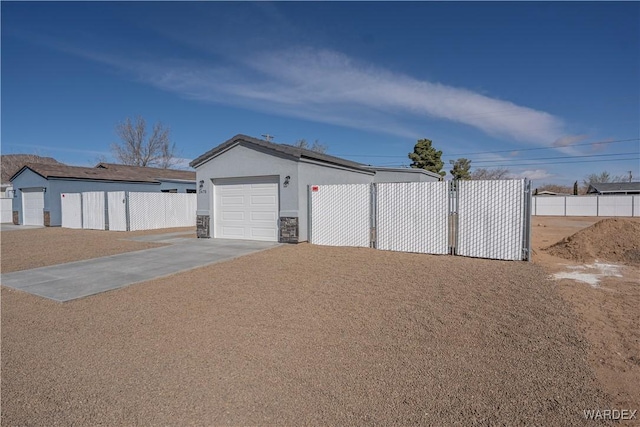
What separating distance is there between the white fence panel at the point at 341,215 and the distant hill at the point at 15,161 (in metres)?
50.0

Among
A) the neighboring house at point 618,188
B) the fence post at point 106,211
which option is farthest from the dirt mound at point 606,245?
the neighboring house at point 618,188

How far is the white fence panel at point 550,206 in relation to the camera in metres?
33.5

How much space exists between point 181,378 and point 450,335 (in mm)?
2992

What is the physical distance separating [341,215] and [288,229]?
1.90 m

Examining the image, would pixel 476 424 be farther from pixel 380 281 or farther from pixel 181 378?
pixel 380 281

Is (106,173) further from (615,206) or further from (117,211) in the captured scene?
(615,206)

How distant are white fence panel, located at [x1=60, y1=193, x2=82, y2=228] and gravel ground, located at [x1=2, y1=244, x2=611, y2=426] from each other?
54.8 ft

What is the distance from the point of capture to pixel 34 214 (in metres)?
23.5

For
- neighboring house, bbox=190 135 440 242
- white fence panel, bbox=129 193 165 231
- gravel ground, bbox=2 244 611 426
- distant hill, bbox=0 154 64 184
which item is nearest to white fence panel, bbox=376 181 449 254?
neighboring house, bbox=190 135 440 242

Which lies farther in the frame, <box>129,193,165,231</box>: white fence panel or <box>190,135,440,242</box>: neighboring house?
<box>129,193,165,231</box>: white fence panel

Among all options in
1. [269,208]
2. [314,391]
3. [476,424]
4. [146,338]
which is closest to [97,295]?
[146,338]

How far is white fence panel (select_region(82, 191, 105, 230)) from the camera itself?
19516mm

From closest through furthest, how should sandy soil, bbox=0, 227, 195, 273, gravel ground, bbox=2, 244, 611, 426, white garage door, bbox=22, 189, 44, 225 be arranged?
gravel ground, bbox=2, 244, 611, 426
sandy soil, bbox=0, 227, 195, 273
white garage door, bbox=22, 189, 44, 225

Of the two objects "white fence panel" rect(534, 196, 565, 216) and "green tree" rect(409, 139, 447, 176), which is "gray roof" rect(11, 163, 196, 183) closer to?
"green tree" rect(409, 139, 447, 176)
